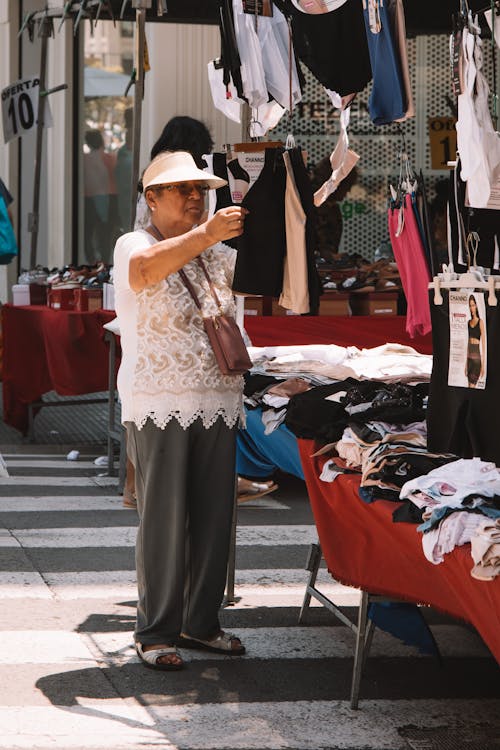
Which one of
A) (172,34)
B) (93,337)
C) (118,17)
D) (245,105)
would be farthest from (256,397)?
(172,34)

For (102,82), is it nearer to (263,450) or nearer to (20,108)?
(20,108)

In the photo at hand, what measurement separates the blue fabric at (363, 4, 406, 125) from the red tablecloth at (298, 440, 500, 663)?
151cm

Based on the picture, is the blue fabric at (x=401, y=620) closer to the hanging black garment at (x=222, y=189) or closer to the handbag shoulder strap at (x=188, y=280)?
the handbag shoulder strap at (x=188, y=280)

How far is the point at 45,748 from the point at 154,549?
112cm

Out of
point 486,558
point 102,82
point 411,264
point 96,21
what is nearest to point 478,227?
point 486,558

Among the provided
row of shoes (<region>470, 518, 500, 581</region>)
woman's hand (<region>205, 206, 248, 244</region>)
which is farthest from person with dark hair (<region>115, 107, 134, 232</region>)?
row of shoes (<region>470, 518, 500, 581</region>)

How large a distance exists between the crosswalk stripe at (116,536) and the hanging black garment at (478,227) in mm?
3209

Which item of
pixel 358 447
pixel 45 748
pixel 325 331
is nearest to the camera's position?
pixel 45 748

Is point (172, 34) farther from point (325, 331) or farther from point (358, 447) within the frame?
point (358, 447)

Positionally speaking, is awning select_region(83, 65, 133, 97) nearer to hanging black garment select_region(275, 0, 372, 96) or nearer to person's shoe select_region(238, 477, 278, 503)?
person's shoe select_region(238, 477, 278, 503)

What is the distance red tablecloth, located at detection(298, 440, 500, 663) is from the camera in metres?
4.19

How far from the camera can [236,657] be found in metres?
5.62

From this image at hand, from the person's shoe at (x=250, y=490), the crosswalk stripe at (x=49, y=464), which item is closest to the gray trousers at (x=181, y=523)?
the person's shoe at (x=250, y=490)

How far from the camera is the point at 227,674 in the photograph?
212 inches
